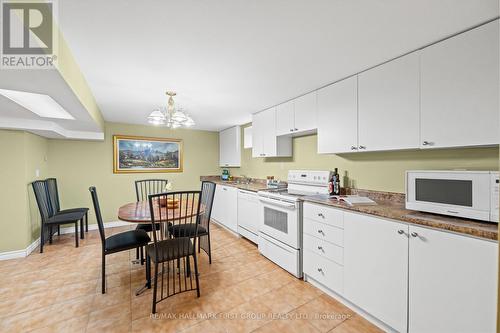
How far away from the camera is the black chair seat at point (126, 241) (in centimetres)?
213

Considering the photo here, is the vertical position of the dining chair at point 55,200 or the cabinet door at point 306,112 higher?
the cabinet door at point 306,112

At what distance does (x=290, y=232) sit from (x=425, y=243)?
4.28 feet

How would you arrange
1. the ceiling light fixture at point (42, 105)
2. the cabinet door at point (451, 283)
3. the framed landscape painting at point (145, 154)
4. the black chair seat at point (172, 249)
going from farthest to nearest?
the framed landscape painting at point (145, 154) → the ceiling light fixture at point (42, 105) → the black chair seat at point (172, 249) → the cabinet door at point (451, 283)

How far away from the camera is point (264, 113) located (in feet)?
11.9

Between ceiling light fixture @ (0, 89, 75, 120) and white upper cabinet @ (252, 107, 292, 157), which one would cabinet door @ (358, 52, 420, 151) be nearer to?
white upper cabinet @ (252, 107, 292, 157)

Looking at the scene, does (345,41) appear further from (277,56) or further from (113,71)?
(113,71)

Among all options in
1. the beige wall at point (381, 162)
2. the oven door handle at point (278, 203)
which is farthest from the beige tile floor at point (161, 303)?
the beige wall at point (381, 162)

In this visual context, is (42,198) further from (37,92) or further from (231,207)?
(231,207)

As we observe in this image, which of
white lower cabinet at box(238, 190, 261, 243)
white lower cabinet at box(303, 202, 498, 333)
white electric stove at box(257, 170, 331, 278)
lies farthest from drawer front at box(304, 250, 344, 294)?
white lower cabinet at box(238, 190, 261, 243)

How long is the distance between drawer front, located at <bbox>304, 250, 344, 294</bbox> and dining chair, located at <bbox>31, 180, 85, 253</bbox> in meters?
3.49

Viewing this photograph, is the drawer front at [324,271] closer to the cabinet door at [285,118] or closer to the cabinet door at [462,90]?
the cabinet door at [462,90]

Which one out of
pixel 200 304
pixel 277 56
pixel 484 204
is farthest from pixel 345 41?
pixel 200 304

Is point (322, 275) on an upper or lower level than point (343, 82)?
lower

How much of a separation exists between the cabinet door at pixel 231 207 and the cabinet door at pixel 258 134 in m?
0.82
